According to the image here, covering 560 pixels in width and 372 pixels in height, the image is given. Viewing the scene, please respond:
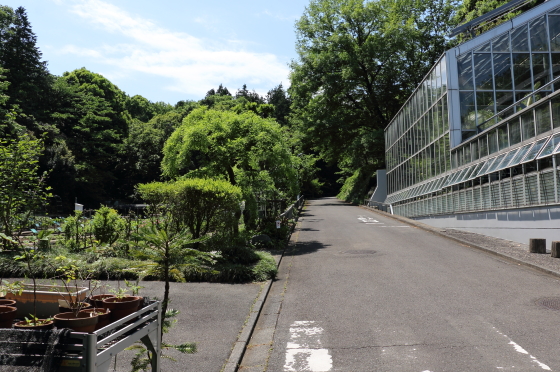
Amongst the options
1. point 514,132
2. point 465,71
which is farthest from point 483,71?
point 514,132

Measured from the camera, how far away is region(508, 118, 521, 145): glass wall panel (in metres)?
17.9

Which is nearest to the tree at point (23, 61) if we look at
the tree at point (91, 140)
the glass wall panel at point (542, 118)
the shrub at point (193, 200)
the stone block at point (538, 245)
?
the tree at point (91, 140)

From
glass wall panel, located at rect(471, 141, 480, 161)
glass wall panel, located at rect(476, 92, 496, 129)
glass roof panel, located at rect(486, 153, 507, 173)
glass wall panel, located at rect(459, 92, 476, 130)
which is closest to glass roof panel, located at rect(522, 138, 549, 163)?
glass roof panel, located at rect(486, 153, 507, 173)

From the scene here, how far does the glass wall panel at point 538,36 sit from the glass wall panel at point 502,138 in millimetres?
7101

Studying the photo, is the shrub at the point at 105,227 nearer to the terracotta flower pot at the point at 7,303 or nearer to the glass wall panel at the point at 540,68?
the terracotta flower pot at the point at 7,303

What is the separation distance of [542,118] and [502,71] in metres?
9.51

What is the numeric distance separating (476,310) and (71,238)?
1201cm

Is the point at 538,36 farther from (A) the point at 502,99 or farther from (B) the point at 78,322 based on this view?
(B) the point at 78,322

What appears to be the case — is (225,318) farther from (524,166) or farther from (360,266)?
(524,166)

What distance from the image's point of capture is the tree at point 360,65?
49844 millimetres

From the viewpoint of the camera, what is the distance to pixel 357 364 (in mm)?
5754

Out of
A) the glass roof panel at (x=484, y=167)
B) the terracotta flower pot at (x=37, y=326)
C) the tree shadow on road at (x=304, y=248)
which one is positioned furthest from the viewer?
the glass roof panel at (x=484, y=167)

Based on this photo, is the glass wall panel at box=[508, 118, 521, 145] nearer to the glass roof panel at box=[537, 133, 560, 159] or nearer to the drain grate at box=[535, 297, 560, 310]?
the glass roof panel at box=[537, 133, 560, 159]

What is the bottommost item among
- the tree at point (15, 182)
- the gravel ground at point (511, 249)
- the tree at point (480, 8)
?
the gravel ground at point (511, 249)
